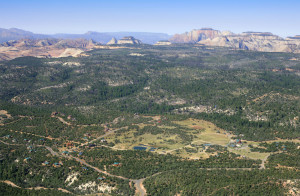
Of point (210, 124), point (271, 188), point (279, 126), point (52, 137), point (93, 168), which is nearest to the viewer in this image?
point (271, 188)

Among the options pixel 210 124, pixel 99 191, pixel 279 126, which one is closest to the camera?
pixel 99 191

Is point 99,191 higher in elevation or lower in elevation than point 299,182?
lower

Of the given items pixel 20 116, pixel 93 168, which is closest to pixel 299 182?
pixel 93 168

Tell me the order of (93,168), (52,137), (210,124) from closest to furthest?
(93,168)
(52,137)
(210,124)

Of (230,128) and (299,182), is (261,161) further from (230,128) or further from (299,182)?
(230,128)

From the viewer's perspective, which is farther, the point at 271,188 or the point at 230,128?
the point at 230,128

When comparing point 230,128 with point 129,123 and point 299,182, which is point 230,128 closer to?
point 129,123

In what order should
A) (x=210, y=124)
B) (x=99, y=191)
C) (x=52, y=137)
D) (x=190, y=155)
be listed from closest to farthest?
(x=99, y=191), (x=190, y=155), (x=52, y=137), (x=210, y=124)

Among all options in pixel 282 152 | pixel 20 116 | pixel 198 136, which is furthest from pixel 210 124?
pixel 20 116

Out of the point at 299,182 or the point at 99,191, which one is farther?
the point at 99,191
